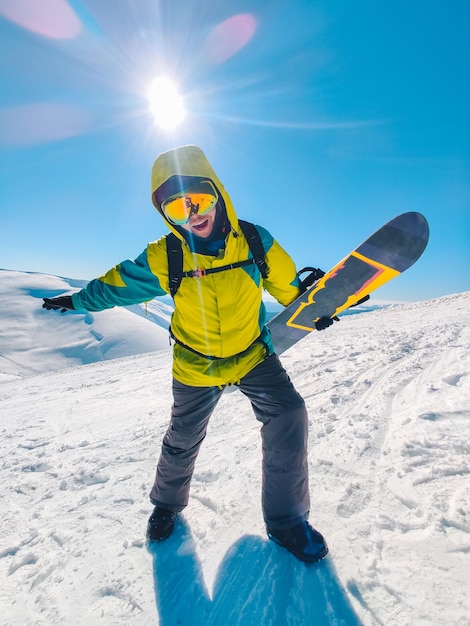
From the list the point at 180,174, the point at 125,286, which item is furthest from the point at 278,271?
the point at 125,286

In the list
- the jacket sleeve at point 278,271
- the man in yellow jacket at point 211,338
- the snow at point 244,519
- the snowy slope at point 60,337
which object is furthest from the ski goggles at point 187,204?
the snowy slope at point 60,337

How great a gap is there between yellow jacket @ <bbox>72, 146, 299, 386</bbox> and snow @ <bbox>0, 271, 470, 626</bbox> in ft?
3.86

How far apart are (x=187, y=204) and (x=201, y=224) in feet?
0.58

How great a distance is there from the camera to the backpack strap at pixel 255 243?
2326 mm

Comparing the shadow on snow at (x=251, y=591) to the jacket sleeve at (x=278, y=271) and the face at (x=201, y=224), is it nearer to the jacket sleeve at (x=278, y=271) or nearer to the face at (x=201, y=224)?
the jacket sleeve at (x=278, y=271)

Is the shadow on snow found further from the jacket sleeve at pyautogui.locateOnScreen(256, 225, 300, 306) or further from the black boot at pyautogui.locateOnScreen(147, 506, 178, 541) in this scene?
the jacket sleeve at pyautogui.locateOnScreen(256, 225, 300, 306)

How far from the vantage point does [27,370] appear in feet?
253

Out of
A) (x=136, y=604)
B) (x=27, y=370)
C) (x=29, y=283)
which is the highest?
(x=29, y=283)

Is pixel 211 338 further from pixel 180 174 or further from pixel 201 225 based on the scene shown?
pixel 180 174

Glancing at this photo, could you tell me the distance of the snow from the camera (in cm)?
165

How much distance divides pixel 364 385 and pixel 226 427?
2.35m

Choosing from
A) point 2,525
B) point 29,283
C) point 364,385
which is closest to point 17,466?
point 2,525

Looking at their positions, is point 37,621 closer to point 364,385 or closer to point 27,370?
point 364,385

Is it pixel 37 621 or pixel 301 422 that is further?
pixel 301 422
